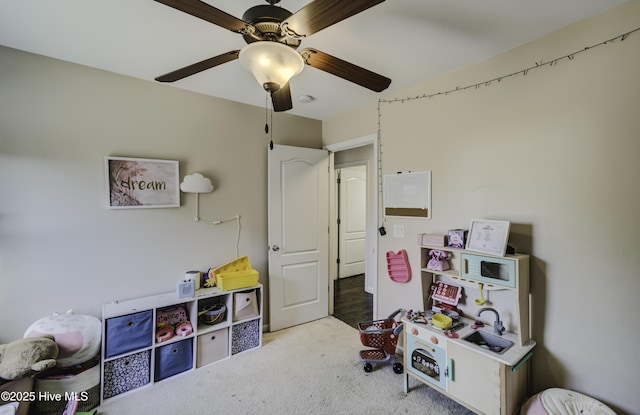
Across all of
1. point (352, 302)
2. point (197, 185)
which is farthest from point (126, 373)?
point (352, 302)

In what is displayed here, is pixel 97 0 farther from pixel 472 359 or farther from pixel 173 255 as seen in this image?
pixel 472 359

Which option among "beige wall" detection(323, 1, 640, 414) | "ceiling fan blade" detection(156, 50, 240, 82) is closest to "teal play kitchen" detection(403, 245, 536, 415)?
"beige wall" detection(323, 1, 640, 414)

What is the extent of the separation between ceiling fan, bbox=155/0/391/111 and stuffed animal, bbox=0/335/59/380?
1888 mm

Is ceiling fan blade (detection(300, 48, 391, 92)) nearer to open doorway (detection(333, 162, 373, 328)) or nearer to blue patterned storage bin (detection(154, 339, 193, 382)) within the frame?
blue patterned storage bin (detection(154, 339, 193, 382))

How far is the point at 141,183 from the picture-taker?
7.76ft

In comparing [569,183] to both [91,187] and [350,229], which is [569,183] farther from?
[350,229]

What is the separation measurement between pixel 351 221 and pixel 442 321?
3.31 meters

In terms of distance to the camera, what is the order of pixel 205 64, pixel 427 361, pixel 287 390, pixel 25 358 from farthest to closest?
pixel 287 390 < pixel 427 361 < pixel 25 358 < pixel 205 64

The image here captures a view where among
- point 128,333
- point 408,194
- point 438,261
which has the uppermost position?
point 408,194

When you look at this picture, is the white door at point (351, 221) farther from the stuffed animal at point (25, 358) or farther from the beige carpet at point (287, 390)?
the stuffed animal at point (25, 358)

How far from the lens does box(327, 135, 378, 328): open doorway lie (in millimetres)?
4184

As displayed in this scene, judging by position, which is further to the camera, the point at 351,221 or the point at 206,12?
the point at 351,221

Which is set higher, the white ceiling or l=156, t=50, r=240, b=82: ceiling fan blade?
the white ceiling

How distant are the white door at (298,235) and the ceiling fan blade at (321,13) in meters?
1.98
